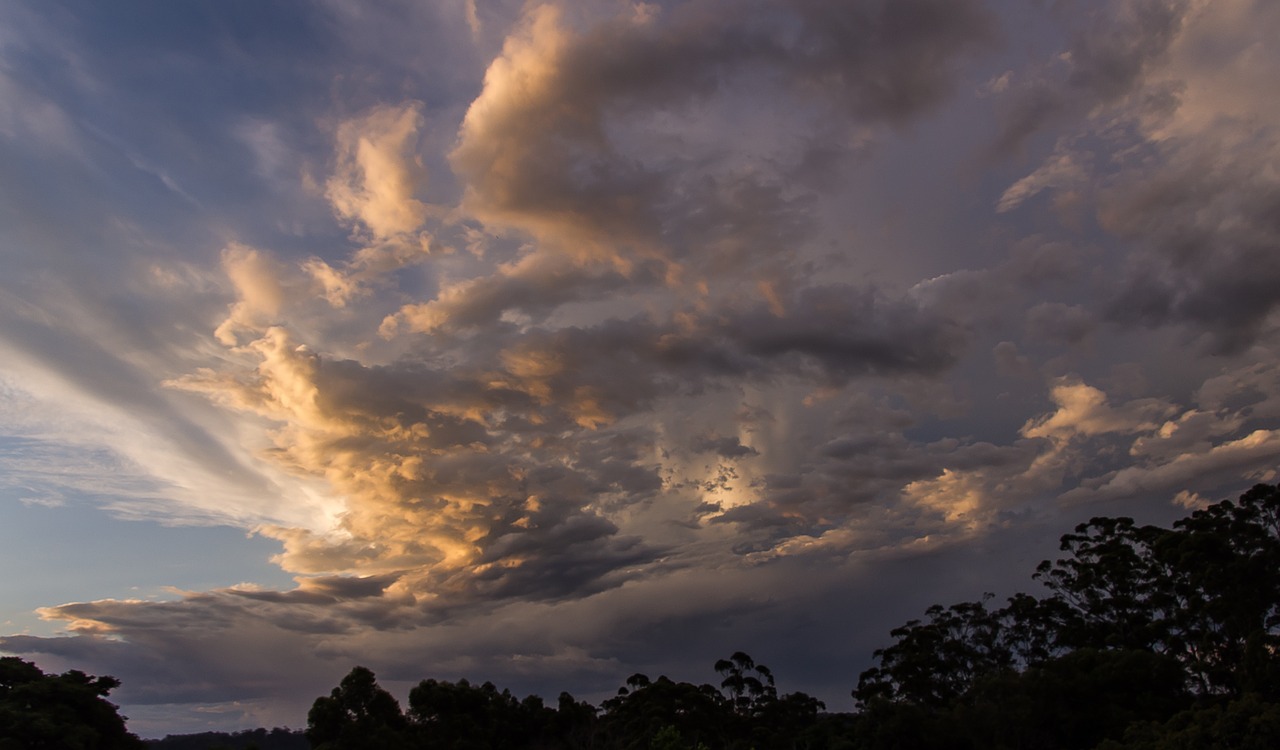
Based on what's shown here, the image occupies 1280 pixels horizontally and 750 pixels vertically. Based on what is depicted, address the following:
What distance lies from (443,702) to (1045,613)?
183 ft

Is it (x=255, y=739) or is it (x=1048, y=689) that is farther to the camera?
(x=255, y=739)

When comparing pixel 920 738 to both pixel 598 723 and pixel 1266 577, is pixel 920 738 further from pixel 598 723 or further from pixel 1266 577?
pixel 598 723

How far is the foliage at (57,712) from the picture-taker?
5303cm

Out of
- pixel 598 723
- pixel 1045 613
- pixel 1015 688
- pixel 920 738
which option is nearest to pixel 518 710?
pixel 598 723

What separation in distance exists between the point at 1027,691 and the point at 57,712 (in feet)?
206

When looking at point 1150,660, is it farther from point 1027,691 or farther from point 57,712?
point 57,712

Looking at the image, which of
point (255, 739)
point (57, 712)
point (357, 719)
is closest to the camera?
point (57, 712)

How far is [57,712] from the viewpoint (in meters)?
56.0

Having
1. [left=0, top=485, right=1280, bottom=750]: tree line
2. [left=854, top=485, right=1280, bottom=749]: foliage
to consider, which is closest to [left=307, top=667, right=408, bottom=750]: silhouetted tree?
[left=0, top=485, right=1280, bottom=750]: tree line

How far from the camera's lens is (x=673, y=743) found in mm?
45219

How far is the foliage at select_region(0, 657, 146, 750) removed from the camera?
174 feet

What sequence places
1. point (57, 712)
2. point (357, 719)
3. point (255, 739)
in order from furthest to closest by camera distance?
point (255, 739) < point (357, 719) < point (57, 712)

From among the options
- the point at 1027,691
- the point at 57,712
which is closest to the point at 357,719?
the point at 57,712

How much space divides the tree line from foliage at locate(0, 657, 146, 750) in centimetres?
12
